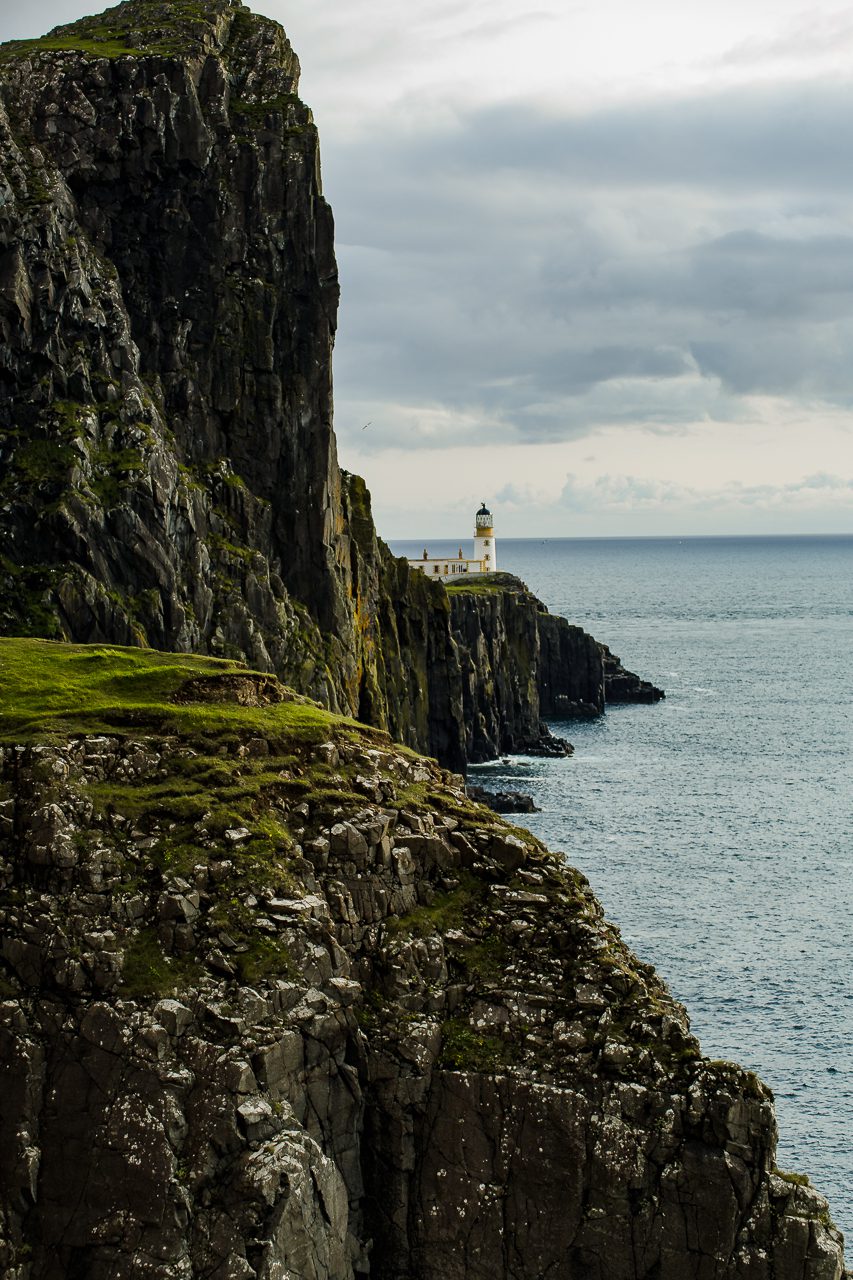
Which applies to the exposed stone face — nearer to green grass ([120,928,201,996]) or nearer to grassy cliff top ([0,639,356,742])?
green grass ([120,928,201,996])

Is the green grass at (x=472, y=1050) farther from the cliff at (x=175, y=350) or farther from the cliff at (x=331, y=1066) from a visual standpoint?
the cliff at (x=175, y=350)

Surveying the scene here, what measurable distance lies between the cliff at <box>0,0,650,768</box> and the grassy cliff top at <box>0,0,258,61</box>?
285 mm

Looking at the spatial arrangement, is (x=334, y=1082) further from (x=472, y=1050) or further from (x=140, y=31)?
(x=140, y=31)

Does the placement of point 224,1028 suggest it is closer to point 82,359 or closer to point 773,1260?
point 773,1260

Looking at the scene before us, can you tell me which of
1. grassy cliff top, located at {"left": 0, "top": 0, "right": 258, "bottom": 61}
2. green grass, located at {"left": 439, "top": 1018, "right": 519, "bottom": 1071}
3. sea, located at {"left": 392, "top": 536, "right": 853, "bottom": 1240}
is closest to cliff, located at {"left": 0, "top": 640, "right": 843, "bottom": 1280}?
green grass, located at {"left": 439, "top": 1018, "right": 519, "bottom": 1071}

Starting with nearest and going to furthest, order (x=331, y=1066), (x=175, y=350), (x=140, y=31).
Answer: (x=331, y=1066) → (x=175, y=350) → (x=140, y=31)

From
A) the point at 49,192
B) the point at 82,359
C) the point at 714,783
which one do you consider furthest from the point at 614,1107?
the point at 714,783

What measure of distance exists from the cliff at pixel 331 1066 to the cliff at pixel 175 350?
44.4m

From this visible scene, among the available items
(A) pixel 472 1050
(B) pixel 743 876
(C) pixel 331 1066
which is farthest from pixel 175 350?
(C) pixel 331 1066

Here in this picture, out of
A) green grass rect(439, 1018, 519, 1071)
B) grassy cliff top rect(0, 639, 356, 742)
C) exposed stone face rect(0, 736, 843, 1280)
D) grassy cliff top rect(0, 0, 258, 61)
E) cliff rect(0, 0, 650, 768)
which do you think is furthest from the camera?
grassy cliff top rect(0, 0, 258, 61)

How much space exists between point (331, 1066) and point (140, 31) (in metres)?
93.3

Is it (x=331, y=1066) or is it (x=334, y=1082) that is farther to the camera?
(x=334, y=1082)

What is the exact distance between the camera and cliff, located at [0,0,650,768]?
91.9 m

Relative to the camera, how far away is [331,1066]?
41.5 meters
